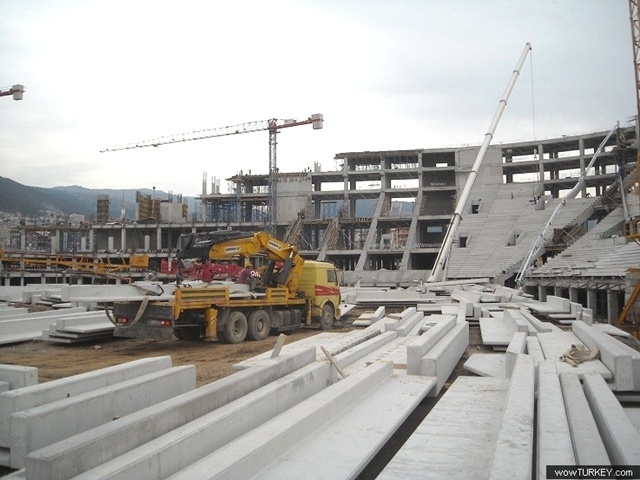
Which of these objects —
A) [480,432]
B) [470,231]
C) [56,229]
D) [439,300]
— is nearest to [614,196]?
[470,231]

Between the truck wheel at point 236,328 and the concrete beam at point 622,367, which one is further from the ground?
the concrete beam at point 622,367

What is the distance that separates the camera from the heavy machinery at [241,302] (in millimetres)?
11391

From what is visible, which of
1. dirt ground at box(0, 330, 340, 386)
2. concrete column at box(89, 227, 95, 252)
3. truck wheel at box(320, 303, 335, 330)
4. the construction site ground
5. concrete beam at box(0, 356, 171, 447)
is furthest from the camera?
concrete column at box(89, 227, 95, 252)

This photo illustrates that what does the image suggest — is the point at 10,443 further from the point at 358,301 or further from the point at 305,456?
the point at 358,301

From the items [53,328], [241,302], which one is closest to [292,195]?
[241,302]

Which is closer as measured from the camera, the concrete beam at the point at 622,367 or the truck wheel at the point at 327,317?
the concrete beam at the point at 622,367

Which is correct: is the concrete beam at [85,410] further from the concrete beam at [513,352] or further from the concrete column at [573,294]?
the concrete column at [573,294]

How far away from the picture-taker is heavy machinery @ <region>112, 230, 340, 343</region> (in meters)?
11.4

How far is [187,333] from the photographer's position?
1337 cm

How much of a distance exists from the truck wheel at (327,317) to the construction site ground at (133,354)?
1573 mm

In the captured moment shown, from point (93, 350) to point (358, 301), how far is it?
12.5 meters

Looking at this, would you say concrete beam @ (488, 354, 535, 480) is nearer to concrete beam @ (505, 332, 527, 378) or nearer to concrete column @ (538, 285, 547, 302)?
concrete beam @ (505, 332, 527, 378)

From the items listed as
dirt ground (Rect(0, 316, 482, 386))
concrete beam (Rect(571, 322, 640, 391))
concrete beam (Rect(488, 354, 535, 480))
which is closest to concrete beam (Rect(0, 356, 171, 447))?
dirt ground (Rect(0, 316, 482, 386))

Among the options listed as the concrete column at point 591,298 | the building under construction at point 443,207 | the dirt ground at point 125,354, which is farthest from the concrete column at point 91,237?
the concrete column at point 591,298
